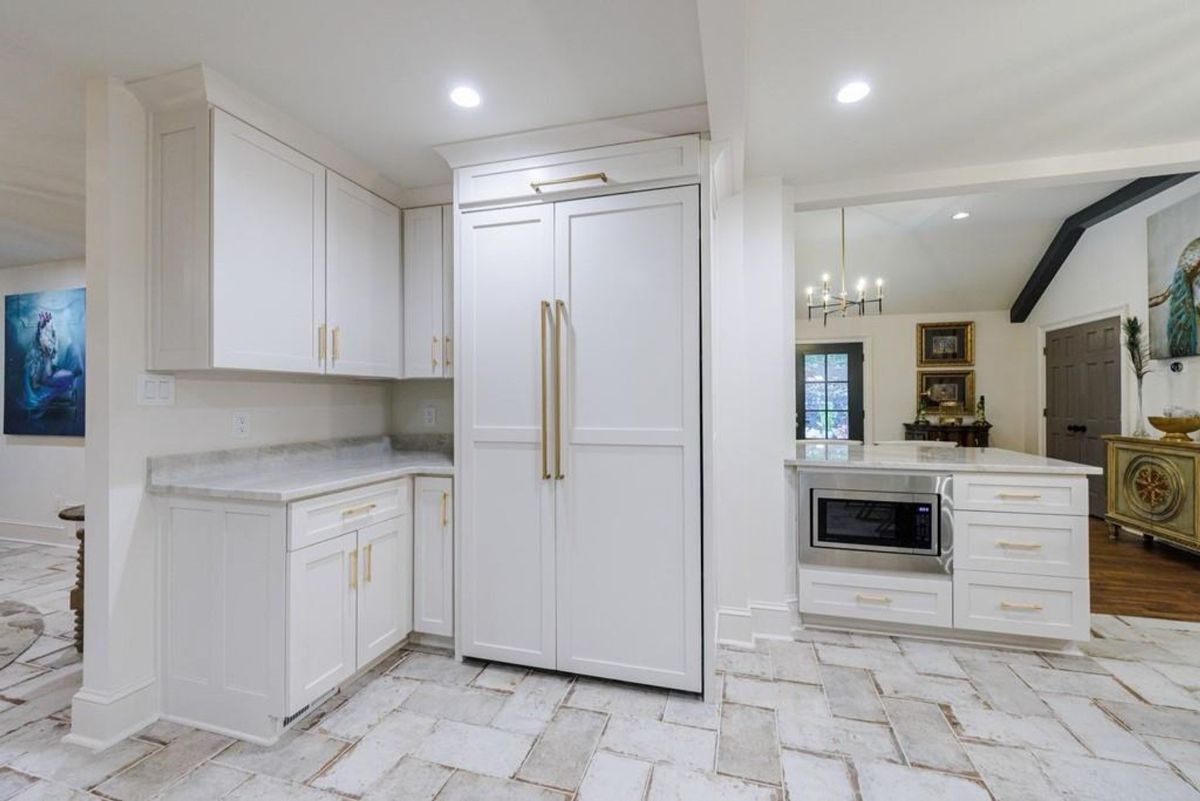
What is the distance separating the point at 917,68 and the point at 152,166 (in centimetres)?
284

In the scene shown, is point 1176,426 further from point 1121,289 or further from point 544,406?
point 544,406

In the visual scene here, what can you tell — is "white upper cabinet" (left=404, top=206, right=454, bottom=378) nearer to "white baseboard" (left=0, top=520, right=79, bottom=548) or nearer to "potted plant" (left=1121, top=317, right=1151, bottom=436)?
"white baseboard" (left=0, top=520, right=79, bottom=548)

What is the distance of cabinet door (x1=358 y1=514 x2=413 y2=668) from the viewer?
7.47ft

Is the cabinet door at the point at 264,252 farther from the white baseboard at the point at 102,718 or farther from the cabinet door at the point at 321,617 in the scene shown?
the white baseboard at the point at 102,718

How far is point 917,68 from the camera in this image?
6.25 feet

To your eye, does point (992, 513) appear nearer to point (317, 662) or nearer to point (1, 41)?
point (317, 662)

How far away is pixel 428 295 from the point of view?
2.89 m

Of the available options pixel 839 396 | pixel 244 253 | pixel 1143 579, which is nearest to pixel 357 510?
pixel 244 253

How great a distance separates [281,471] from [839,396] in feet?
21.0

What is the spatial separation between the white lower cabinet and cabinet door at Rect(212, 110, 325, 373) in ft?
2.01

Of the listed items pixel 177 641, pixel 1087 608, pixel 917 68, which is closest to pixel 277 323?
pixel 177 641

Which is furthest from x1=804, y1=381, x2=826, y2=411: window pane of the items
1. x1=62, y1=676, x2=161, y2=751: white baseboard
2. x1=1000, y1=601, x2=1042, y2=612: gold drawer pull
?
x1=62, y1=676, x2=161, y2=751: white baseboard

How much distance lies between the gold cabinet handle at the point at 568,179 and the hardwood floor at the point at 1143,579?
3627 millimetres

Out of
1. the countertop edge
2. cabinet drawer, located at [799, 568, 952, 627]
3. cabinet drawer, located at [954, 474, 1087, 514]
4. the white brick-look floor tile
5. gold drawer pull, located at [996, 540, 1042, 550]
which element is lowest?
the white brick-look floor tile
